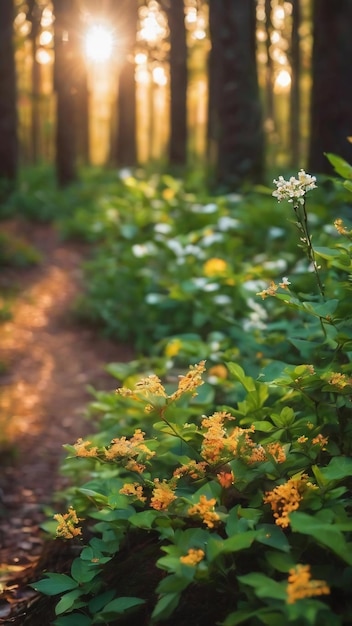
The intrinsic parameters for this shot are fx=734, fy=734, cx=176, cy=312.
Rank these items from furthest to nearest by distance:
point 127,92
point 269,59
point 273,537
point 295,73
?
point 127,92 → point 269,59 → point 295,73 → point 273,537

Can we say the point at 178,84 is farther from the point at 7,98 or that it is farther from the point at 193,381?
the point at 193,381

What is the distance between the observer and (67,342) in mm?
7324

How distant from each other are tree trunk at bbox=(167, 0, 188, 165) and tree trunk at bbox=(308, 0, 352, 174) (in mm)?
9855

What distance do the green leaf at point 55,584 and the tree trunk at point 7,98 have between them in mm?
13023

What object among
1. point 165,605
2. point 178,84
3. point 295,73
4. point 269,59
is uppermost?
point 269,59

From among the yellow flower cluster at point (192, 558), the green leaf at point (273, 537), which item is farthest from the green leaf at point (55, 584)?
the green leaf at point (273, 537)

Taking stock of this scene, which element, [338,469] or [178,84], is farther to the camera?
[178,84]

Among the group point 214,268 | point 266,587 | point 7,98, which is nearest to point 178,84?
point 7,98

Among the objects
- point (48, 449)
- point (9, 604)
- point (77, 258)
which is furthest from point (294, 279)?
point (77, 258)

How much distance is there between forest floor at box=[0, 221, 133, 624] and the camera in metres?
3.75

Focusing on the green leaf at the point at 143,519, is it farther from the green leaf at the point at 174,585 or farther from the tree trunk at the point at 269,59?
the tree trunk at the point at 269,59

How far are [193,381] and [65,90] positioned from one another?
15504 mm

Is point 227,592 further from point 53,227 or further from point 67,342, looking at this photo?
point 53,227

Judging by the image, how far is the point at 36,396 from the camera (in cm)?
587
